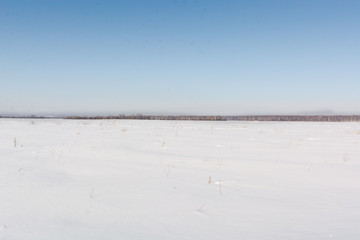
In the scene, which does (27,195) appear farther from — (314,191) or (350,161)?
(350,161)

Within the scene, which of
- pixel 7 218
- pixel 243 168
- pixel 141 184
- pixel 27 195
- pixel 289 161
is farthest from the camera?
pixel 289 161

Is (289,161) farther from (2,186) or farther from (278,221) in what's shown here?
(2,186)

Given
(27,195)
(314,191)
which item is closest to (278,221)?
(314,191)

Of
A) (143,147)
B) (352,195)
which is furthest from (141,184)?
(143,147)

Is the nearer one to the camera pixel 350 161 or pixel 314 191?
pixel 314 191

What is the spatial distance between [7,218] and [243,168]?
353 cm

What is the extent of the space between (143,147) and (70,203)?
15.0ft

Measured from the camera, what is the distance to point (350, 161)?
5461 millimetres

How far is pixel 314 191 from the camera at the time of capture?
3.28m

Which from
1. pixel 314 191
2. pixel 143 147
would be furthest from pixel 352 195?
pixel 143 147

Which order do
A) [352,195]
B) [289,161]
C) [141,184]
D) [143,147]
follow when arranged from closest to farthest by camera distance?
[352,195] → [141,184] → [289,161] → [143,147]

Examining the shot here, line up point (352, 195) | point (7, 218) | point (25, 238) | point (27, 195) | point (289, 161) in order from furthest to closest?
point (289, 161) → point (352, 195) → point (27, 195) → point (7, 218) → point (25, 238)

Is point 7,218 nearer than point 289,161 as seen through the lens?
Yes

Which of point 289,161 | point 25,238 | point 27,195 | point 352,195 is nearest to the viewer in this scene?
point 25,238
